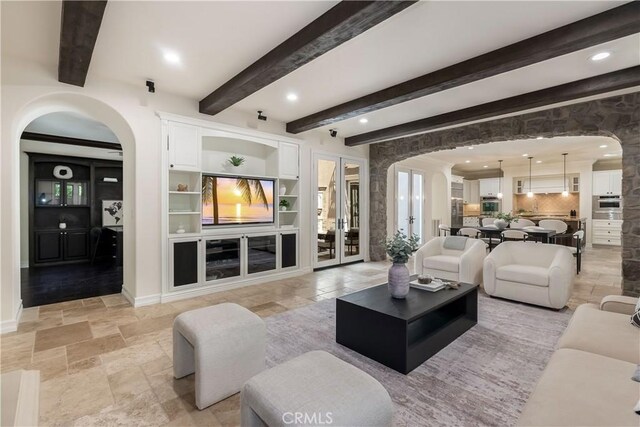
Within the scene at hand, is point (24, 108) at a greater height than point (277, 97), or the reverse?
point (277, 97)

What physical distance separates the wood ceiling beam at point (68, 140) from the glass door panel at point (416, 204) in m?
7.58

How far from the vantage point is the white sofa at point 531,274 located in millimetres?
3611

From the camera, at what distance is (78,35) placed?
239 cm

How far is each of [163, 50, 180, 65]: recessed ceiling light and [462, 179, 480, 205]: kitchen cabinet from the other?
11.9m

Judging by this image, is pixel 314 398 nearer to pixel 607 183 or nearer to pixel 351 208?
pixel 351 208

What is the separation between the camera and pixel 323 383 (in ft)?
4.52

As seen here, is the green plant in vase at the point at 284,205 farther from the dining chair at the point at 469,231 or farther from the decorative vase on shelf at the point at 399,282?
the dining chair at the point at 469,231

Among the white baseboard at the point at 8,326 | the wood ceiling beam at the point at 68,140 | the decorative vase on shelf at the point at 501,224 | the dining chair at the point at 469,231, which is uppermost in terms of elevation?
the wood ceiling beam at the point at 68,140

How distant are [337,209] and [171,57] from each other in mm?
4270

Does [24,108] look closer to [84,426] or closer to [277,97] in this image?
[277,97]

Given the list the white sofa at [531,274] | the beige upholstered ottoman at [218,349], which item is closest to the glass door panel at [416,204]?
the white sofa at [531,274]

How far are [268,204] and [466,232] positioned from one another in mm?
4905

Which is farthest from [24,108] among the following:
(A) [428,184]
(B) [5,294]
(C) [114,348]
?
(A) [428,184]

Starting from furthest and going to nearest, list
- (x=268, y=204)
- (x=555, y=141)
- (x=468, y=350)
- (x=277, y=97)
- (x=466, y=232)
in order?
(x=466, y=232), (x=555, y=141), (x=268, y=204), (x=277, y=97), (x=468, y=350)
